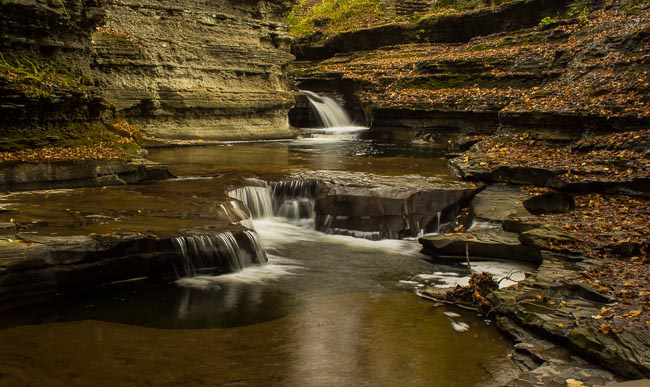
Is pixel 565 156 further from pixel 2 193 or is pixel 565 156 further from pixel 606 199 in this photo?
pixel 2 193

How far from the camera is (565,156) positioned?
38.5ft

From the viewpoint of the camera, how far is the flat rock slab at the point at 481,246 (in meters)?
8.52

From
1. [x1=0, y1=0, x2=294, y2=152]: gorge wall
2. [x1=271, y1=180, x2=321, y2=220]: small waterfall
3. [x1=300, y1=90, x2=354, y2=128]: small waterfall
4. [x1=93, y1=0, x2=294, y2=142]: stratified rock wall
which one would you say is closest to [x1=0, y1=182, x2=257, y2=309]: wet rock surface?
[x1=271, y1=180, x2=321, y2=220]: small waterfall

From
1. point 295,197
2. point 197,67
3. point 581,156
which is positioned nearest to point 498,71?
point 581,156

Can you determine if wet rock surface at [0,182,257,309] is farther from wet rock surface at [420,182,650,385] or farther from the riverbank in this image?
wet rock surface at [420,182,650,385]

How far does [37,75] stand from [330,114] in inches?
659

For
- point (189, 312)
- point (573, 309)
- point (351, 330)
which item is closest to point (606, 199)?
point (573, 309)

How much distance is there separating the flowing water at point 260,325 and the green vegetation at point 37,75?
2.41 meters

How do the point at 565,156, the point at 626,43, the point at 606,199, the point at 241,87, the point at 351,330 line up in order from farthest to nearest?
the point at 241,87
the point at 626,43
the point at 565,156
the point at 606,199
the point at 351,330

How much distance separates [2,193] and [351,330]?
7216 mm

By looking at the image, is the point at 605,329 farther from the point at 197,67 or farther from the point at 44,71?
the point at 197,67

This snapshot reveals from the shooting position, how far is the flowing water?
5227mm

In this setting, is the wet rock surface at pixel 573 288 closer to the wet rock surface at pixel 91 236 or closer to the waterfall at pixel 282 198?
the waterfall at pixel 282 198

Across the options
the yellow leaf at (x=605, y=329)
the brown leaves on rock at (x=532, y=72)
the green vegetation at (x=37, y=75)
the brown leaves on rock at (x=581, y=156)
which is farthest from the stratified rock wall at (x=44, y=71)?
the brown leaves on rock at (x=532, y=72)
